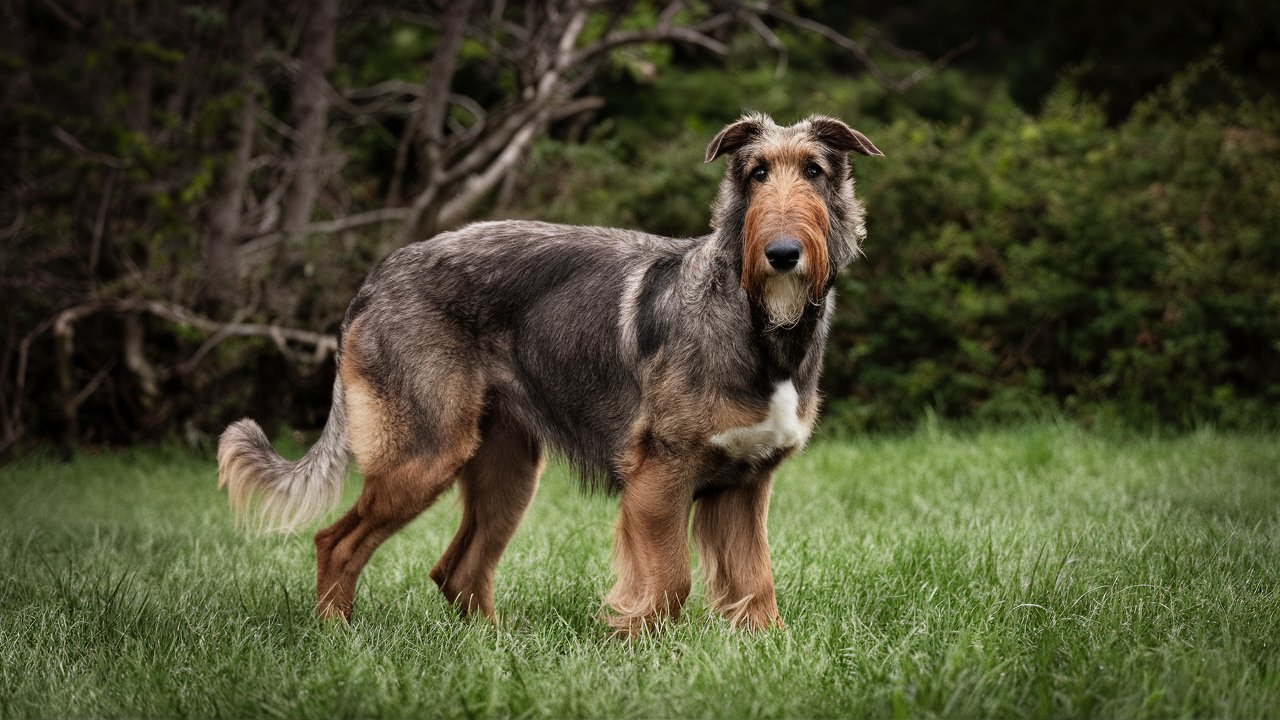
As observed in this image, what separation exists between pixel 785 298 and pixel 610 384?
875 mm

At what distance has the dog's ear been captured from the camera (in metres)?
4.11

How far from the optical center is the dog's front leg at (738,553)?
4285 mm

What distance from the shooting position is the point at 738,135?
4172 mm

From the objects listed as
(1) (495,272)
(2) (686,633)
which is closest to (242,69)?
(1) (495,272)

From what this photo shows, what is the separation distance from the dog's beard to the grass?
3.56ft

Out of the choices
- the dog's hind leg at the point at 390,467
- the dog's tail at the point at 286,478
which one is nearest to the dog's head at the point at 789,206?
the dog's hind leg at the point at 390,467

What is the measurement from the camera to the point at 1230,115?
9859mm

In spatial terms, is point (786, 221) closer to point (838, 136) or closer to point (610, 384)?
point (838, 136)

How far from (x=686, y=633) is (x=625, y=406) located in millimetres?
883

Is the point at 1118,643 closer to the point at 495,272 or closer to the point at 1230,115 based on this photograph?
the point at 495,272

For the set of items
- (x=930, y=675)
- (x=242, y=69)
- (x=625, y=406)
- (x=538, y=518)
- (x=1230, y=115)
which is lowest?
(x=538, y=518)

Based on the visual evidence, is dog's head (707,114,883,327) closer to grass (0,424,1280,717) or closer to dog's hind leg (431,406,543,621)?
grass (0,424,1280,717)

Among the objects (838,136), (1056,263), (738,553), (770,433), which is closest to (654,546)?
(738,553)

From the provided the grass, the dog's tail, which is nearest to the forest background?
the grass
